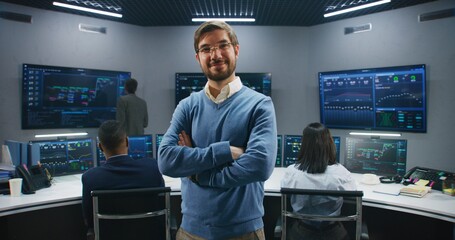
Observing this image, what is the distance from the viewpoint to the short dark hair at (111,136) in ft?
7.00

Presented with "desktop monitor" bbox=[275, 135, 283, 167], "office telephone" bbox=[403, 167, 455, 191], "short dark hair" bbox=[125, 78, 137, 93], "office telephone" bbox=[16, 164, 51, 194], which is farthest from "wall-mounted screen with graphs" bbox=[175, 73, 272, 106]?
"office telephone" bbox=[16, 164, 51, 194]

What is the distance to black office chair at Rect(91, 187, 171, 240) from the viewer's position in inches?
70.1

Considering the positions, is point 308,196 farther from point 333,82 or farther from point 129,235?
point 333,82

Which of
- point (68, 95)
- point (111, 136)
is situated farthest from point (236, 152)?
point (68, 95)

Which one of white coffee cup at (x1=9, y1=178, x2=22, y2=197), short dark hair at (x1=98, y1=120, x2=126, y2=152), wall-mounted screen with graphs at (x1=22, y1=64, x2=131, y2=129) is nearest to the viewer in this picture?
short dark hair at (x1=98, y1=120, x2=126, y2=152)

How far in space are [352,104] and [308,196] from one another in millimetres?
2677

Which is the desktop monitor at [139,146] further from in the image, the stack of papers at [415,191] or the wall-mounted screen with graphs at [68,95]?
the stack of papers at [415,191]

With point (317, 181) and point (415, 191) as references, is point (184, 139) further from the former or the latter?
point (415, 191)

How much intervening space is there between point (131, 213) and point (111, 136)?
56 centimetres

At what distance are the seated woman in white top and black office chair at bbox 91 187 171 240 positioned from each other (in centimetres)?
74

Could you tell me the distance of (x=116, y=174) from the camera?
6.46ft

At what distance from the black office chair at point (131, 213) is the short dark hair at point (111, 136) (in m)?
0.43

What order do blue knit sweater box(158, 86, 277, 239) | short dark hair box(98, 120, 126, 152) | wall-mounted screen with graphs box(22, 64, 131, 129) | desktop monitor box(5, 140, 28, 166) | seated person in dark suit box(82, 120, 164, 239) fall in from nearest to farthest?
1. blue knit sweater box(158, 86, 277, 239)
2. seated person in dark suit box(82, 120, 164, 239)
3. short dark hair box(98, 120, 126, 152)
4. desktop monitor box(5, 140, 28, 166)
5. wall-mounted screen with graphs box(22, 64, 131, 129)

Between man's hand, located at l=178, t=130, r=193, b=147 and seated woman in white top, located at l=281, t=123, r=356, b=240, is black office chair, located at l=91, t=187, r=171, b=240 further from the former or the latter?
seated woman in white top, located at l=281, t=123, r=356, b=240
